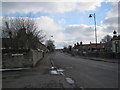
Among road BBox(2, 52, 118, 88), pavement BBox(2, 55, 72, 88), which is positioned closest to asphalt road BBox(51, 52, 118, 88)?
road BBox(2, 52, 118, 88)

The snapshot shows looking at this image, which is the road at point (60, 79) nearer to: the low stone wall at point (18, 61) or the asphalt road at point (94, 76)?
the asphalt road at point (94, 76)

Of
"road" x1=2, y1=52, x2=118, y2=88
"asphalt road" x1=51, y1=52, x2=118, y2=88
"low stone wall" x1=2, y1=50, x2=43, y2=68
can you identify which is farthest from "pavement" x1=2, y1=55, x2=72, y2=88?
"low stone wall" x1=2, y1=50, x2=43, y2=68

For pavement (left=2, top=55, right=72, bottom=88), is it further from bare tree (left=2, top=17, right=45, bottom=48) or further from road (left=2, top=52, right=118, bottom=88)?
bare tree (left=2, top=17, right=45, bottom=48)

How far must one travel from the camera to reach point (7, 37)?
31.2m

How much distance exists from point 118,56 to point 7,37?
20987mm

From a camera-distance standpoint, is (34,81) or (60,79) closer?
(34,81)

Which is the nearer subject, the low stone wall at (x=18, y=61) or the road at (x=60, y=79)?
the road at (x=60, y=79)

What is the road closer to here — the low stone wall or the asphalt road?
the asphalt road

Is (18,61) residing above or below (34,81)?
above

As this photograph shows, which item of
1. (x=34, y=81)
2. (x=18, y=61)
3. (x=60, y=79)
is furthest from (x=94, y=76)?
(x=18, y=61)

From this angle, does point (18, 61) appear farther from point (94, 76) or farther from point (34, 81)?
point (94, 76)

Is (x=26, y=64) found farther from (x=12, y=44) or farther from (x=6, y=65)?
(x=12, y=44)

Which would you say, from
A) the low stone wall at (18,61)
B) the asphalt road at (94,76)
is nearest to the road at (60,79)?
the asphalt road at (94,76)

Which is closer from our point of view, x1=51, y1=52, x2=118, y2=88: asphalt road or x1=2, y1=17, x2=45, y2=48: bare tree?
x1=51, y1=52, x2=118, y2=88: asphalt road
